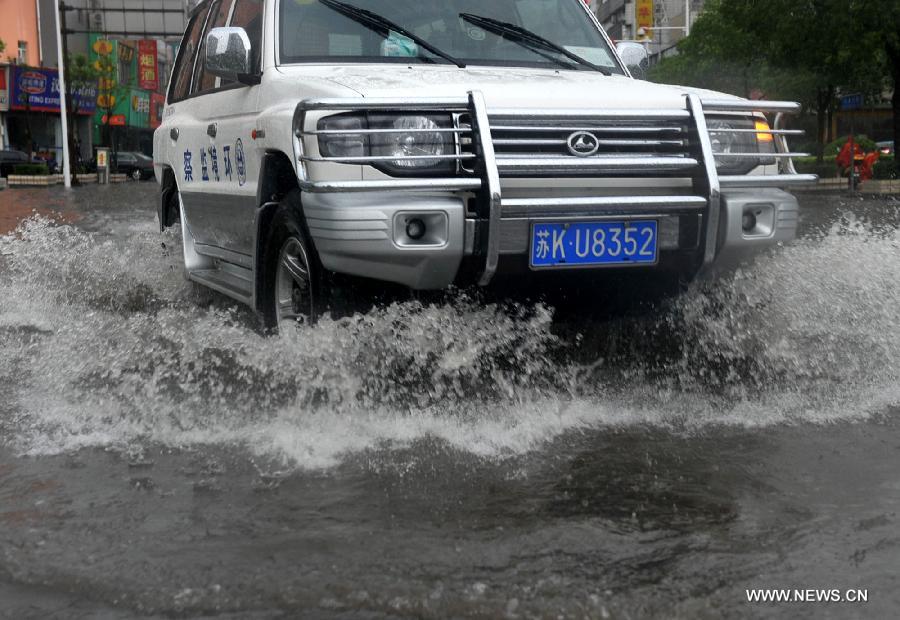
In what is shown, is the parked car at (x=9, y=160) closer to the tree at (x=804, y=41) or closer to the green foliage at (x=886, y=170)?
the tree at (x=804, y=41)

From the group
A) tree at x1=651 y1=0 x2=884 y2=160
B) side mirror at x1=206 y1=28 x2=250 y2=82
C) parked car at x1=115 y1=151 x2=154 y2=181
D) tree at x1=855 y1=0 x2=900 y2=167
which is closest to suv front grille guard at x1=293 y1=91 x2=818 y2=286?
side mirror at x1=206 y1=28 x2=250 y2=82

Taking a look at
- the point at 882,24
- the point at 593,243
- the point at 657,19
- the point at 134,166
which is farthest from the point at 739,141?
the point at 657,19

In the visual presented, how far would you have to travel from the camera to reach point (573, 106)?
181 inches

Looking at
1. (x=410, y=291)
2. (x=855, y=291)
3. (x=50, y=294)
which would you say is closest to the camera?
(x=410, y=291)

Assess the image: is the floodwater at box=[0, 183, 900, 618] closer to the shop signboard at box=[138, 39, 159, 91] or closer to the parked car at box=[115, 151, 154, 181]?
the parked car at box=[115, 151, 154, 181]

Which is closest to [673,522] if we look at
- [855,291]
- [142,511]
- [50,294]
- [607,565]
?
[607,565]

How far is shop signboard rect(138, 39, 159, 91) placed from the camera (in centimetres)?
6969

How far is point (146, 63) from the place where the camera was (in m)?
70.2

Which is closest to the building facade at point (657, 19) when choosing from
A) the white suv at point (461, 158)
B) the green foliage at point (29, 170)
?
the green foliage at point (29, 170)

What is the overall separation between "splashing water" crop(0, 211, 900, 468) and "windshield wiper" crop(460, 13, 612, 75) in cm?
135

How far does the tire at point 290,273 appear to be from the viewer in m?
4.63

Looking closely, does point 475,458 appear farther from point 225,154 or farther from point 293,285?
point 225,154

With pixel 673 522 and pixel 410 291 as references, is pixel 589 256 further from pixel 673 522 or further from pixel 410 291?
pixel 673 522

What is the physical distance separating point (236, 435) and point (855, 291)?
3.04 m
